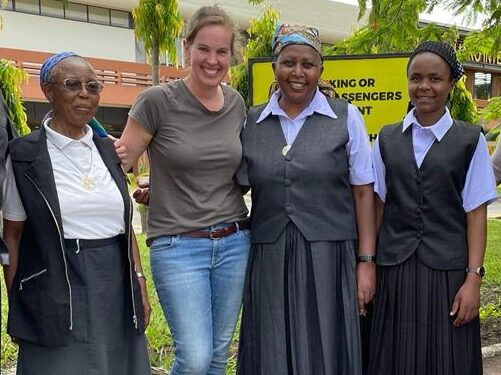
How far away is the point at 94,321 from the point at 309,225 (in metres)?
1.01

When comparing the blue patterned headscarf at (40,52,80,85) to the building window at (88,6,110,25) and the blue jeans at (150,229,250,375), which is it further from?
the building window at (88,6,110,25)

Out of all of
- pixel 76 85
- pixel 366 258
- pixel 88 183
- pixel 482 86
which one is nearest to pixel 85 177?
pixel 88 183

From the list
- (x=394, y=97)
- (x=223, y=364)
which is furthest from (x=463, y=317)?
(x=394, y=97)

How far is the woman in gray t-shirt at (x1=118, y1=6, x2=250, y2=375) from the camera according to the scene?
2.93 metres

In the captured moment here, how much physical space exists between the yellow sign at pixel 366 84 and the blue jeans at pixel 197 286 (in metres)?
1.66

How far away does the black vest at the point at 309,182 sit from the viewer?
2.82 metres

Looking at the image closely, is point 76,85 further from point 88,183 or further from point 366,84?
point 366,84

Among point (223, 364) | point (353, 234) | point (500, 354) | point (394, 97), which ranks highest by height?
point (394, 97)

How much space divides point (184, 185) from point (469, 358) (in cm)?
150

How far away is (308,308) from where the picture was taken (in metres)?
2.89

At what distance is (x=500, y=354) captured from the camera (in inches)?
187

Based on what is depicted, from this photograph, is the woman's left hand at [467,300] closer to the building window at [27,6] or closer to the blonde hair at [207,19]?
the blonde hair at [207,19]

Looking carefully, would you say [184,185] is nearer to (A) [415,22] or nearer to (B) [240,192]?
(B) [240,192]

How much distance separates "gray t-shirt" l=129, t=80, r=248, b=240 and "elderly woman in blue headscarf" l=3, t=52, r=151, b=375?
0.28m
